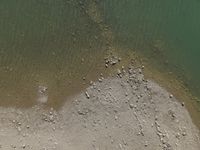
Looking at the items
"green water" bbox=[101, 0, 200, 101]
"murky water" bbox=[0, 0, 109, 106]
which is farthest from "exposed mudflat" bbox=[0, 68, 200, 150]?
"green water" bbox=[101, 0, 200, 101]

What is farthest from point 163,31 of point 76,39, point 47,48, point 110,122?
point 47,48

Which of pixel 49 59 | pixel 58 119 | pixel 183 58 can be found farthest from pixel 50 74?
pixel 183 58

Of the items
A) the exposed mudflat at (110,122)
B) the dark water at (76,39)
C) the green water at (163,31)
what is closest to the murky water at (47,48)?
the dark water at (76,39)

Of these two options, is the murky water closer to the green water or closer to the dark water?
the dark water

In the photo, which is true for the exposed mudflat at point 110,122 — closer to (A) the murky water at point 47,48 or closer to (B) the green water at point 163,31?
(A) the murky water at point 47,48

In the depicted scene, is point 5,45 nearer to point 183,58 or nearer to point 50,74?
point 50,74

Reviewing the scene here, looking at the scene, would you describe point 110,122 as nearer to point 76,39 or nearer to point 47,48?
point 76,39
